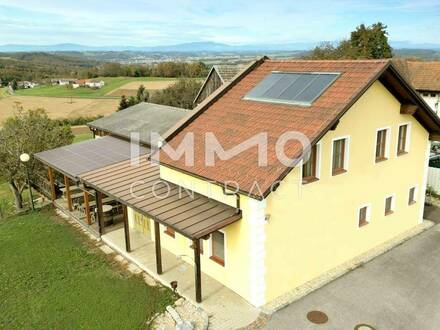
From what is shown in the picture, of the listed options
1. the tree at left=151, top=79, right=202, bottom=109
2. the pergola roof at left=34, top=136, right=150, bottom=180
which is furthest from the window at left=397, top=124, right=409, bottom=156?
the tree at left=151, top=79, right=202, bottom=109

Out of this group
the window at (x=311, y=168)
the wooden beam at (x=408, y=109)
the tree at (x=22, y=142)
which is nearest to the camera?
the window at (x=311, y=168)

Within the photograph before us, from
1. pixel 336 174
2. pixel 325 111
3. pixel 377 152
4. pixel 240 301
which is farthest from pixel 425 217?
pixel 240 301

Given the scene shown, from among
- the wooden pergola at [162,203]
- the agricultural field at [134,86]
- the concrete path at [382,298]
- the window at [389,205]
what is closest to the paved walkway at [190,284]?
the wooden pergola at [162,203]

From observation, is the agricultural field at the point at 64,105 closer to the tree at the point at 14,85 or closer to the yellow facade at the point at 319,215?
the tree at the point at 14,85

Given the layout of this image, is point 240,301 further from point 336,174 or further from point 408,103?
point 408,103

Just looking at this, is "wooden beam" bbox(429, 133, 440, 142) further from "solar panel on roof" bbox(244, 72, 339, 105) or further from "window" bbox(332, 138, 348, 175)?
"solar panel on roof" bbox(244, 72, 339, 105)
